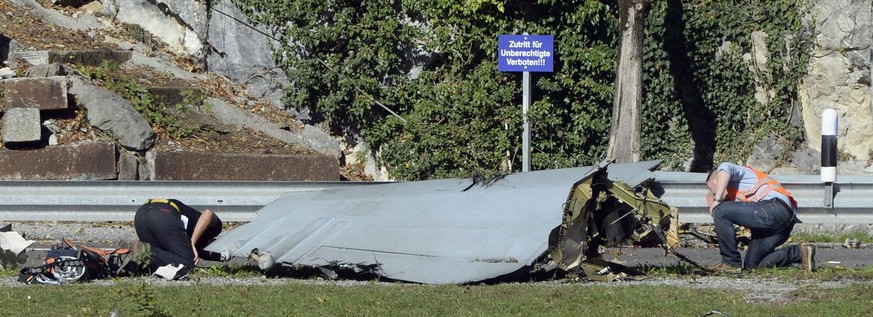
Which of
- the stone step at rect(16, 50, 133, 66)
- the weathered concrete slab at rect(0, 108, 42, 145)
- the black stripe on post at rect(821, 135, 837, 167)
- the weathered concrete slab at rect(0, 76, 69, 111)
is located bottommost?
the black stripe on post at rect(821, 135, 837, 167)

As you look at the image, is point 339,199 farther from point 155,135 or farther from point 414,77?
point 414,77

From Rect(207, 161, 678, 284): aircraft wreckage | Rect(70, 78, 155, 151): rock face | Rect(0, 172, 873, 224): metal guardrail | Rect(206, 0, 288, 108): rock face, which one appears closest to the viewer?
Rect(207, 161, 678, 284): aircraft wreckage

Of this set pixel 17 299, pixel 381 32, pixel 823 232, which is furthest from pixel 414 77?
pixel 17 299

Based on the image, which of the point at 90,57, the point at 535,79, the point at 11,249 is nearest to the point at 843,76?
the point at 535,79

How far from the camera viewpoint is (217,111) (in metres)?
16.4

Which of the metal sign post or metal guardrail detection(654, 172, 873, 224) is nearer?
metal guardrail detection(654, 172, 873, 224)

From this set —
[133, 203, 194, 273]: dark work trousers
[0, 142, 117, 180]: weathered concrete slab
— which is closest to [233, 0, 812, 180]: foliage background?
[0, 142, 117, 180]: weathered concrete slab

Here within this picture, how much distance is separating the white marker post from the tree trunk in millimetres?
3038

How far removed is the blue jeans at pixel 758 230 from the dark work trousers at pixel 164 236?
4.27m

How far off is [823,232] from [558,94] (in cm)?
531

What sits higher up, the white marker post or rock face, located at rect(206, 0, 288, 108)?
rock face, located at rect(206, 0, 288, 108)

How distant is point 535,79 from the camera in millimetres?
16547

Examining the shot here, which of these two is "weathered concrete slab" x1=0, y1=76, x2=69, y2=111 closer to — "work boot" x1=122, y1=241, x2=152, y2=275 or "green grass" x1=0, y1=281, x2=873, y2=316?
"work boot" x1=122, y1=241, x2=152, y2=275

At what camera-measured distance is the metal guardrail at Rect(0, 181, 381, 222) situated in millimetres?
11922
